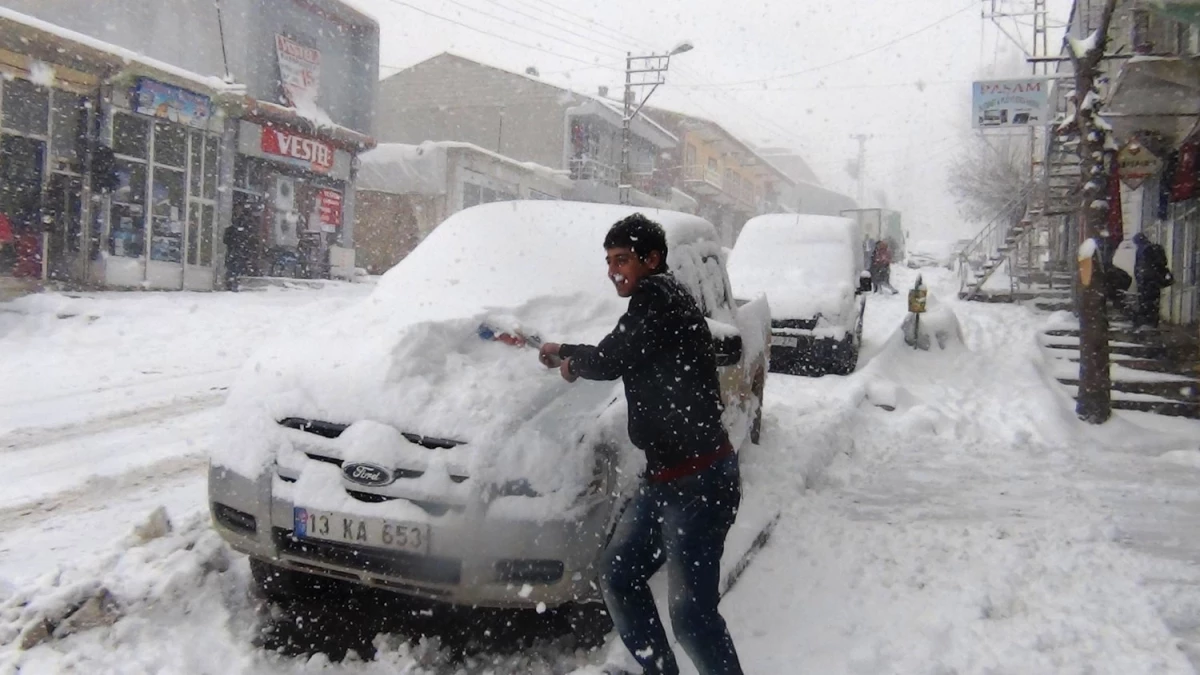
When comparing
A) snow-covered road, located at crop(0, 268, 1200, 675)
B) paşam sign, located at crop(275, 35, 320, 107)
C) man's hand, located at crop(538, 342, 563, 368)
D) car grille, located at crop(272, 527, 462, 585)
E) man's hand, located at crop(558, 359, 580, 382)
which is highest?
paşam sign, located at crop(275, 35, 320, 107)

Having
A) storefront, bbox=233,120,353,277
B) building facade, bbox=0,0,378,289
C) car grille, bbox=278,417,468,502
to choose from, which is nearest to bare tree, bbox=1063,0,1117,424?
car grille, bbox=278,417,468,502

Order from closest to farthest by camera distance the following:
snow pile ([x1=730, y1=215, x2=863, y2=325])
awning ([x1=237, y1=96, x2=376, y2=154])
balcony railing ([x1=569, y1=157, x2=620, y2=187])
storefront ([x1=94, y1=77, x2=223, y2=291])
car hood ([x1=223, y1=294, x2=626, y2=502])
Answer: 1. car hood ([x1=223, y1=294, x2=626, y2=502])
2. snow pile ([x1=730, y1=215, x2=863, y2=325])
3. storefront ([x1=94, y1=77, x2=223, y2=291])
4. awning ([x1=237, y1=96, x2=376, y2=154])
5. balcony railing ([x1=569, y1=157, x2=620, y2=187])

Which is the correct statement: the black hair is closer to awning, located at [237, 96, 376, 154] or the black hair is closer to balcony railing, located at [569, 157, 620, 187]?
awning, located at [237, 96, 376, 154]

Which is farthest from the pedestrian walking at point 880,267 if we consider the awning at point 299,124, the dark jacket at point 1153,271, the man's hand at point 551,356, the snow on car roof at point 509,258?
the man's hand at point 551,356

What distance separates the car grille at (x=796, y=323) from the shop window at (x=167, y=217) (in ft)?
41.9

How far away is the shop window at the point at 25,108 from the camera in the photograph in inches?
558

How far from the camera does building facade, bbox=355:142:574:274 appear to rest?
28.0m

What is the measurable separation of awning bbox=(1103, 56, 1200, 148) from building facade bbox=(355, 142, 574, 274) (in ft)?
65.2

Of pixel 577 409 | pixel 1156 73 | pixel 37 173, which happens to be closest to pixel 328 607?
pixel 577 409

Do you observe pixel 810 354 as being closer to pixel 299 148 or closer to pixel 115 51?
pixel 115 51

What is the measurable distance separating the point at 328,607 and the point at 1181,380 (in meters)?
9.58

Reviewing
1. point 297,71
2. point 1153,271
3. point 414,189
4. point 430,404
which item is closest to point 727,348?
point 430,404

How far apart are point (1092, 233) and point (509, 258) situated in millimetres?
6734

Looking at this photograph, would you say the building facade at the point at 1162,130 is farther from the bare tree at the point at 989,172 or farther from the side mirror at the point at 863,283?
the bare tree at the point at 989,172
